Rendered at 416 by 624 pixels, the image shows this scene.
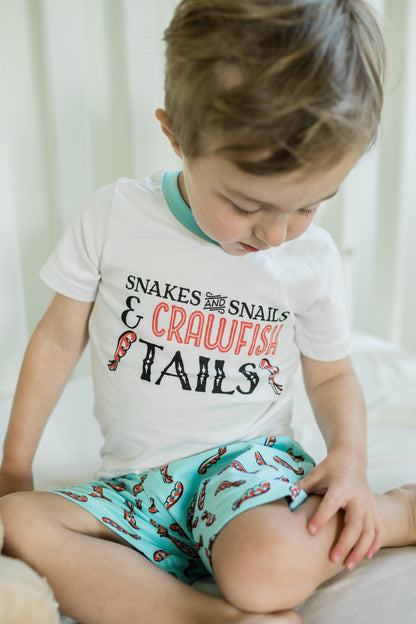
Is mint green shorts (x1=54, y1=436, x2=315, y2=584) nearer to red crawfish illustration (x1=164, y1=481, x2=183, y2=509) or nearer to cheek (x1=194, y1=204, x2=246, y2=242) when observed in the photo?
red crawfish illustration (x1=164, y1=481, x2=183, y2=509)

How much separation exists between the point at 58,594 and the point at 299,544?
0.72 feet

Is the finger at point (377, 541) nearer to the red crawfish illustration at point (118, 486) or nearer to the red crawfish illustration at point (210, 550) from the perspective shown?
the red crawfish illustration at point (210, 550)

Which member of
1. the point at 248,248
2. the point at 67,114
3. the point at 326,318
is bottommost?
the point at 326,318

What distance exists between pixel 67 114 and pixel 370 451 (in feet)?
2.26

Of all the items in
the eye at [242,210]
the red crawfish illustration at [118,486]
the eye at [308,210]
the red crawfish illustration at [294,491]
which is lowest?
the red crawfish illustration at [118,486]

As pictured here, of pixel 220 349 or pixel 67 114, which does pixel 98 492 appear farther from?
pixel 67 114

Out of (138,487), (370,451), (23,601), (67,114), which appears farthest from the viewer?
(67,114)

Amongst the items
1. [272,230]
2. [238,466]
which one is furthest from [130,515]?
[272,230]

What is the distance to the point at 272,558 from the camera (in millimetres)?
541

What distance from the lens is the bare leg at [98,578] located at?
0.56 meters

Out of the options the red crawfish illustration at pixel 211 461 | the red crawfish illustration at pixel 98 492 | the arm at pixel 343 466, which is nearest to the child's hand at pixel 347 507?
the arm at pixel 343 466

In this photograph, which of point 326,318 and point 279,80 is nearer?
point 279,80

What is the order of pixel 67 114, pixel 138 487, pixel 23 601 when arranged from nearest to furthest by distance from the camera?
pixel 23 601
pixel 138 487
pixel 67 114

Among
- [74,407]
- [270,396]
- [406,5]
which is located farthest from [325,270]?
[406,5]
